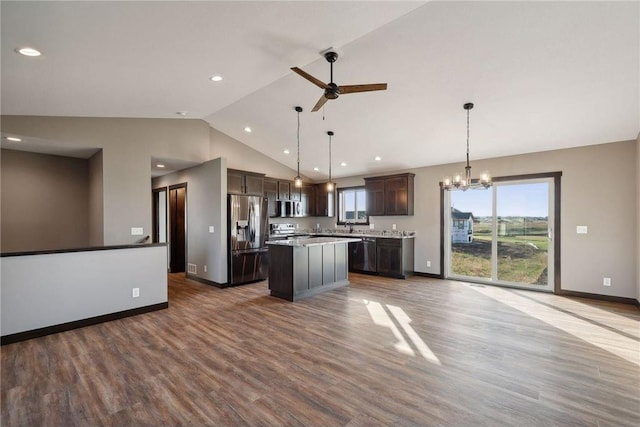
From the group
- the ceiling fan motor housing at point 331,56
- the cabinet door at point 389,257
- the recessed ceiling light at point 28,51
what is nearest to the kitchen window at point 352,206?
the cabinet door at point 389,257

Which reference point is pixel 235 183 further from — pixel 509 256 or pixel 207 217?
pixel 509 256

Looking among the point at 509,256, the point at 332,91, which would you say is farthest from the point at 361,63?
the point at 509,256

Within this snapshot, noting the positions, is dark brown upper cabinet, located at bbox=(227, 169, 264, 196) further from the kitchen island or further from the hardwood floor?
the hardwood floor

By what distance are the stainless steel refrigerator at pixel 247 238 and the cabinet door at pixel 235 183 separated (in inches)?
9.6

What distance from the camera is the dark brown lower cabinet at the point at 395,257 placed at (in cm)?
645

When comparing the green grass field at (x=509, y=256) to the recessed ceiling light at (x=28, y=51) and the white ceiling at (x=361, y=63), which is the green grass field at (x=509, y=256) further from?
the recessed ceiling light at (x=28, y=51)

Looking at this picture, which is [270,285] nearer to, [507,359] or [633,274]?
[507,359]

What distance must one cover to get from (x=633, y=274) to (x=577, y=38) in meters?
3.94

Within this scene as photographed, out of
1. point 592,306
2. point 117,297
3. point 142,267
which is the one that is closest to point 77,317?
point 117,297

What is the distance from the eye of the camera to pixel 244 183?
20.7 ft

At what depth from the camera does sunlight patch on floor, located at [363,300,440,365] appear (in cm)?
292

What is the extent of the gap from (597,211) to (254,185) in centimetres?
635

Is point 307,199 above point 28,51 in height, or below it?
below

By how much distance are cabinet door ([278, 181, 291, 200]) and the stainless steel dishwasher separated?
6.91 ft
